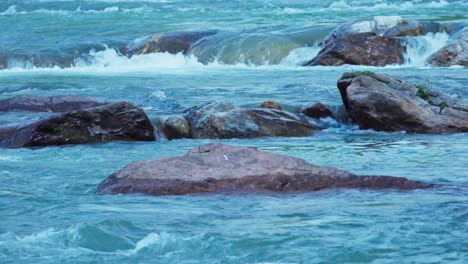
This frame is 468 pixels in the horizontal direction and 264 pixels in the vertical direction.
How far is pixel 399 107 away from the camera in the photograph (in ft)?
38.3

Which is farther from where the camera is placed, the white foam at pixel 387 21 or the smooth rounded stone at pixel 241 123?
the white foam at pixel 387 21

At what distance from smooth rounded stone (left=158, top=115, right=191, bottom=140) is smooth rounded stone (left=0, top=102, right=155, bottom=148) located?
0.33m

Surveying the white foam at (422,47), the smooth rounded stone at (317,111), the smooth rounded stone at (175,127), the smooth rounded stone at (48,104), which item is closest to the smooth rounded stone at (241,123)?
the smooth rounded stone at (175,127)

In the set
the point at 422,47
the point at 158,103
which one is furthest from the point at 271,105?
the point at 422,47

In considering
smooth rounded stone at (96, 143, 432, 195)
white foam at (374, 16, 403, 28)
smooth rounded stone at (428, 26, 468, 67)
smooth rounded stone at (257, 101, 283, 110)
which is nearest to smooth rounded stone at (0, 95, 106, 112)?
smooth rounded stone at (257, 101, 283, 110)

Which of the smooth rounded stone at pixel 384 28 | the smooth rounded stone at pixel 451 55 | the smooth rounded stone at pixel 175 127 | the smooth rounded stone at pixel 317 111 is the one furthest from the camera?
the smooth rounded stone at pixel 384 28

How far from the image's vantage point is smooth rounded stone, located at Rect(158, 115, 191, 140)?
11.7m

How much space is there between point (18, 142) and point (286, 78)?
7.57m

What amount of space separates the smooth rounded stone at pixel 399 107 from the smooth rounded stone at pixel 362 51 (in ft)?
23.2

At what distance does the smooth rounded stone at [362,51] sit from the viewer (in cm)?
1925

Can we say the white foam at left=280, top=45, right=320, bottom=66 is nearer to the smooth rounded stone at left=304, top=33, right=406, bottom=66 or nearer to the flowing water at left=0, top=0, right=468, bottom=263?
the flowing water at left=0, top=0, right=468, bottom=263

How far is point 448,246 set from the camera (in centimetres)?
600

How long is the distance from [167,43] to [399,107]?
39.0 feet

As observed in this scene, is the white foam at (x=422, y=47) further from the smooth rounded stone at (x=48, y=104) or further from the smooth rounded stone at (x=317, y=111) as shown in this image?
the smooth rounded stone at (x=48, y=104)
